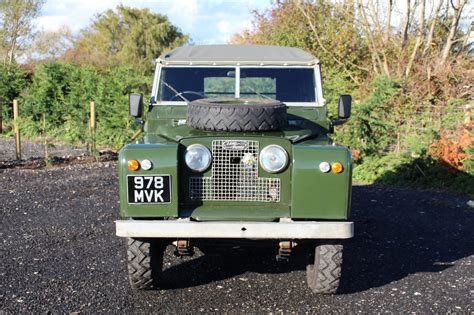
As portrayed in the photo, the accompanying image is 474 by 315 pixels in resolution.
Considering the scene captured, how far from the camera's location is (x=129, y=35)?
126ft

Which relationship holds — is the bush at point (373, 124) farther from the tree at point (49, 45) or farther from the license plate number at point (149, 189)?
the tree at point (49, 45)

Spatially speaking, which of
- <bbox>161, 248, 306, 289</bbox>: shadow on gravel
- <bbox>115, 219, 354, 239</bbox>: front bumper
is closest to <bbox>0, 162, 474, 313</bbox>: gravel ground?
<bbox>161, 248, 306, 289</bbox>: shadow on gravel

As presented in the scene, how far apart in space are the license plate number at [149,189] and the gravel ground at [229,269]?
33.1 inches

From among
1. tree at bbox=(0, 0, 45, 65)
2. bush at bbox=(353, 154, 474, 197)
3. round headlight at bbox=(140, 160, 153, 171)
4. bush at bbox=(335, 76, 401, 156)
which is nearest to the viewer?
round headlight at bbox=(140, 160, 153, 171)

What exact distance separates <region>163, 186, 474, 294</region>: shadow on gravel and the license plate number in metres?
1.00

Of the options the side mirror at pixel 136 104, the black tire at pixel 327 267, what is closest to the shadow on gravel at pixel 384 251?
the black tire at pixel 327 267

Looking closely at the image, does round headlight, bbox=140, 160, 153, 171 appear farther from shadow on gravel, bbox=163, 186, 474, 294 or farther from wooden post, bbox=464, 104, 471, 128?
wooden post, bbox=464, 104, 471, 128

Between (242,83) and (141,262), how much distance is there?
224 centimetres

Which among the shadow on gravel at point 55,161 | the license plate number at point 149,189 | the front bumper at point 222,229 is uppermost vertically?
the license plate number at point 149,189

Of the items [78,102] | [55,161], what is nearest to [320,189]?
[55,161]

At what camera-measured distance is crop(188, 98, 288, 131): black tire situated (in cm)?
467

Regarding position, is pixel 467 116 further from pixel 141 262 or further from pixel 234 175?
pixel 141 262

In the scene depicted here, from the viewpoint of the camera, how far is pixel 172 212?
4.35m

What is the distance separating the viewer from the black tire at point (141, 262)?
456 cm
